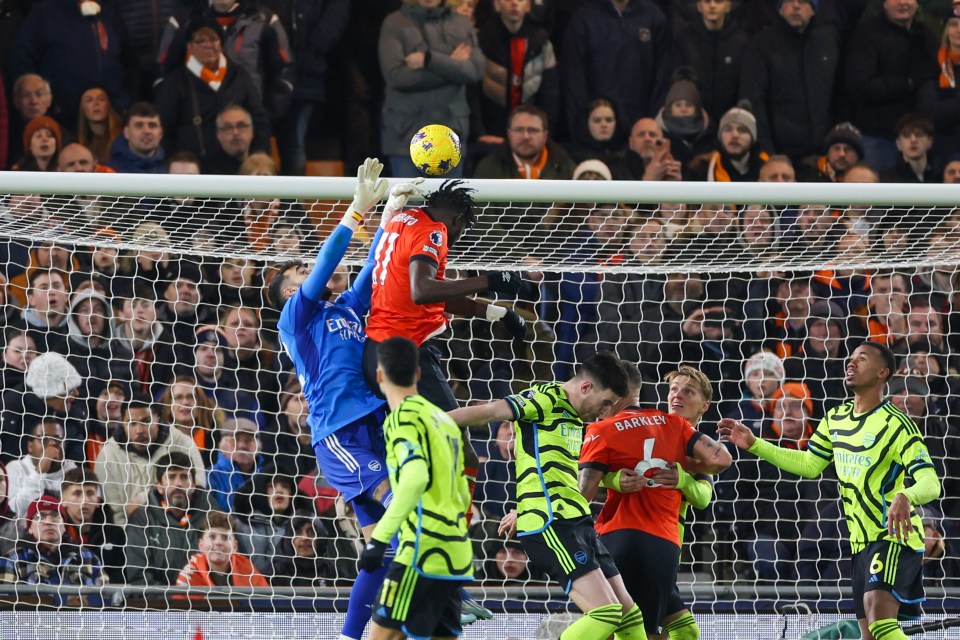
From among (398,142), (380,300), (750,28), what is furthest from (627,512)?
(750,28)

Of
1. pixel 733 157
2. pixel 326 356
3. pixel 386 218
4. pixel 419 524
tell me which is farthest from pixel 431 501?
pixel 733 157

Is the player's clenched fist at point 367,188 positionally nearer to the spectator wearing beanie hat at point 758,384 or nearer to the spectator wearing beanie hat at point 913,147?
the spectator wearing beanie hat at point 758,384

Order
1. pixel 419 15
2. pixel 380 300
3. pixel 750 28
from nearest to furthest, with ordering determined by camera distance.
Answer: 1. pixel 380 300
2. pixel 419 15
3. pixel 750 28

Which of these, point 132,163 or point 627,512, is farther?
point 132,163

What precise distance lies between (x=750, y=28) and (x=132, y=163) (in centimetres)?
518

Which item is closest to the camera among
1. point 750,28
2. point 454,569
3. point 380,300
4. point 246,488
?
point 454,569

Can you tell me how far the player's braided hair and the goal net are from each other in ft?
4.40

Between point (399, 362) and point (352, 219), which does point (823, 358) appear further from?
point (399, 362)

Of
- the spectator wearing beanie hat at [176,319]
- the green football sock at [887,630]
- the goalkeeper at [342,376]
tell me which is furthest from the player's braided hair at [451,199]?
the green football sock at [887,630]

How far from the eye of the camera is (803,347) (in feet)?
32.4

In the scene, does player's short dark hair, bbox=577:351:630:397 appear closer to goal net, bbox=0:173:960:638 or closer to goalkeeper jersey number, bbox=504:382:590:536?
goalkeeper jersey number, bbox=504:382:590:536

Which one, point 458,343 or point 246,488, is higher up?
point 458,343

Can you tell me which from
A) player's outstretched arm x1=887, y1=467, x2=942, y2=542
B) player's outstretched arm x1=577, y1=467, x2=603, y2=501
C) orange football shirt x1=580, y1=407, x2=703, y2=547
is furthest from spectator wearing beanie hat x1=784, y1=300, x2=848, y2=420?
player's outstretched arm x1=577, y1=467, x2=603, y2=501

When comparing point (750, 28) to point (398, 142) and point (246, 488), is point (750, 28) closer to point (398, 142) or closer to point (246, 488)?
point (398, 142)
